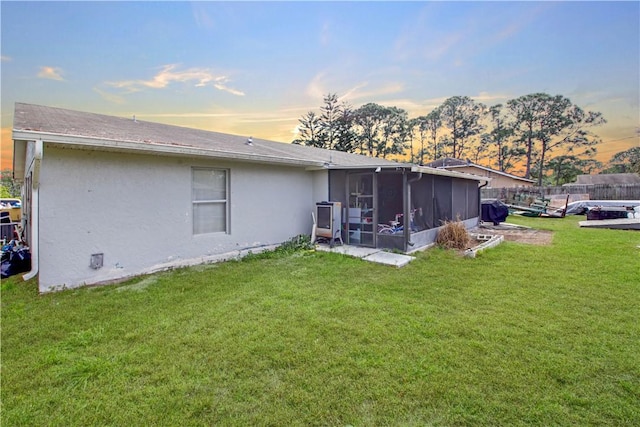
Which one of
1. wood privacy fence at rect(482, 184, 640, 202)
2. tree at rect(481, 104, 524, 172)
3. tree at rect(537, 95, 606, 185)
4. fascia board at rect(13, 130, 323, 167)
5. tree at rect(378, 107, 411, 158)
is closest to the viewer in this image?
fascia board at rect(13, 130, 323, 167)

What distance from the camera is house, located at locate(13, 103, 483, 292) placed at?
438cm

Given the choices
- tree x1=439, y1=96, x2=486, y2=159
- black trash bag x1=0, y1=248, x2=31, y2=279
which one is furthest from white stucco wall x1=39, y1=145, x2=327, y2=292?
tree x1=439, y1=96, x2=486, y2=159

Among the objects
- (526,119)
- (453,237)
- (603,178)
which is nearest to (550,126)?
(526,119)

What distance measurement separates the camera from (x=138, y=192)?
512 centimetres

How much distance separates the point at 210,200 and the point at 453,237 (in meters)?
6.11

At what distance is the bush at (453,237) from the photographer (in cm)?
787

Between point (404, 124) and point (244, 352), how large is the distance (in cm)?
3358

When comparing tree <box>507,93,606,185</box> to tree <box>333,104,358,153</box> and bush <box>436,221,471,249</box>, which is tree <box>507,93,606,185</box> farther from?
bush <box>436,221,471,249</box>

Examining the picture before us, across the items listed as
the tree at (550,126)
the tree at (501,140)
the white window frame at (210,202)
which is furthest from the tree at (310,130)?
the white window frame at (210,202)

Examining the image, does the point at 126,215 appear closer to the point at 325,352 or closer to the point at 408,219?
the point at 325,352

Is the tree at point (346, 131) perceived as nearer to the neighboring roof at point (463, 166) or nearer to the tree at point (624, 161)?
the neighboring roof at point (463, 166)

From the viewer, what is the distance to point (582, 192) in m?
19.9

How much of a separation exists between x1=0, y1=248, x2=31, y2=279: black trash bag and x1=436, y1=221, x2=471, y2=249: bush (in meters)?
9.06

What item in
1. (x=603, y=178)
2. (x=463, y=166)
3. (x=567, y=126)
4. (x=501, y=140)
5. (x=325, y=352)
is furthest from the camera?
(x=501, y=140)
